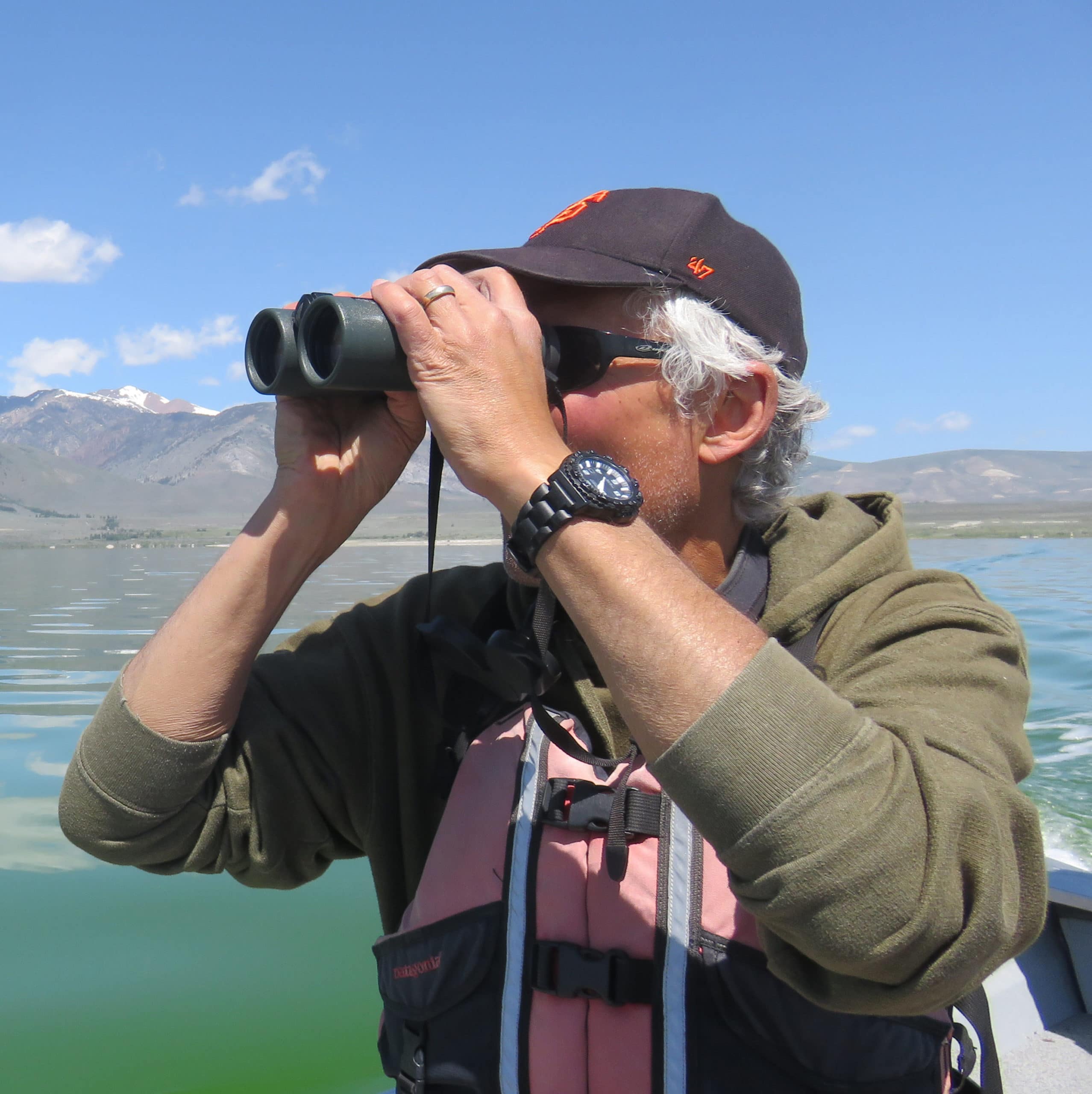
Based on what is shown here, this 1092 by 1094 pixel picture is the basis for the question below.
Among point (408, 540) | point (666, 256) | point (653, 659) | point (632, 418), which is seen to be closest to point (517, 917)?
point (653, 659)

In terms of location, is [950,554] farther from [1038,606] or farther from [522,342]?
[522,342]

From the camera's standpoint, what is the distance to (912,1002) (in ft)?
3.19

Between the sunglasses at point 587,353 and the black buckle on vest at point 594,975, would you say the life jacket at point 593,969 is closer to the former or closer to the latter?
the black buckle on vest at point 594,975

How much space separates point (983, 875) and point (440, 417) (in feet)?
2.36

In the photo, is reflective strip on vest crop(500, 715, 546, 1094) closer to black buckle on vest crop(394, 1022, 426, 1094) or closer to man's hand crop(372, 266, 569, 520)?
black buckle on vest crop(394, 1022, 426, 1094)

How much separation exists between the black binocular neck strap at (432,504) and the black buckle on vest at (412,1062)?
0.57 meters

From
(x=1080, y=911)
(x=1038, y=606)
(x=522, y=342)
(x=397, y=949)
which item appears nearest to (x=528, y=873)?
(x=397, y=949)

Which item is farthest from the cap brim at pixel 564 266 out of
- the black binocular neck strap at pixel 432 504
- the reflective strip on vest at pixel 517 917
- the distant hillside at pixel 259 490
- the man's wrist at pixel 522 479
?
the distant hillside at pixel 259 490

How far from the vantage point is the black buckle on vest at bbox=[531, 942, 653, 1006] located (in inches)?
46.8

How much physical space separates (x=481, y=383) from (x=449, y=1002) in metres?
0.76

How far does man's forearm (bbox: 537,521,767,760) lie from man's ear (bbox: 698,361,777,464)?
491mm

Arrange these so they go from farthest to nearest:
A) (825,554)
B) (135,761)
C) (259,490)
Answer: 1. (259,490)
2. (825,554)
3. (135,761)

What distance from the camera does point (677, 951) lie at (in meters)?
1.18

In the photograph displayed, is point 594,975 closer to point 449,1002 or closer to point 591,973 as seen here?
point 591,973
